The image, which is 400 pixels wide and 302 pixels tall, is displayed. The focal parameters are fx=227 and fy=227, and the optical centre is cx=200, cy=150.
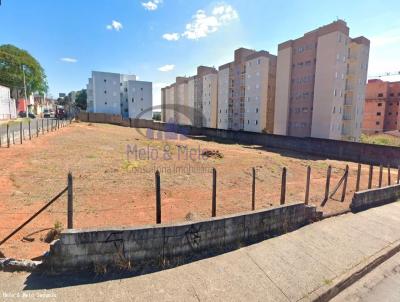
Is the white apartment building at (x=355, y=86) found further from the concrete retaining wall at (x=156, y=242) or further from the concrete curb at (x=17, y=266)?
the concrete curb at (x=17, y=266)

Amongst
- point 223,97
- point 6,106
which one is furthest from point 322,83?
point 6,106

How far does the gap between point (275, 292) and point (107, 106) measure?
6092cm

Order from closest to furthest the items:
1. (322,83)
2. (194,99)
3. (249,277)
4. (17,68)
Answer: (249,277) < (322,83) < (17,68) < (194,99)

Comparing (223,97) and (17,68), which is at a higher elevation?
(17,68)

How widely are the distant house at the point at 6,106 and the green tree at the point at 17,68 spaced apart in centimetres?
1126

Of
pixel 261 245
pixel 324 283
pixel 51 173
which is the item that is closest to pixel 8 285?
pixel 261 245

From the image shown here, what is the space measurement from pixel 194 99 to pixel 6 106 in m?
42.2

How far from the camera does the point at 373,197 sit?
27.6ft

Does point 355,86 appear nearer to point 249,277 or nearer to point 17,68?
point 249,277

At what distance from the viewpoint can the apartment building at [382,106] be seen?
2062 inches

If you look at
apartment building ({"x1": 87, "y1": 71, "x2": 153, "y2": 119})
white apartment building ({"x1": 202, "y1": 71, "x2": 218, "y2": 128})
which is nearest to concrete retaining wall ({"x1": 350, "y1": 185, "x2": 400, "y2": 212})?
white apartment building ({"x1": 202, "y1": 71, "x2": 218, "y2": 128})

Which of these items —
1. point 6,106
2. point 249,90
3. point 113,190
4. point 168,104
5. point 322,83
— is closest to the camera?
point 113,190

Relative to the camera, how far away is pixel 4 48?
48125 millimetres

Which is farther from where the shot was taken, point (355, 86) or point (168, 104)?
point (168, 104)
